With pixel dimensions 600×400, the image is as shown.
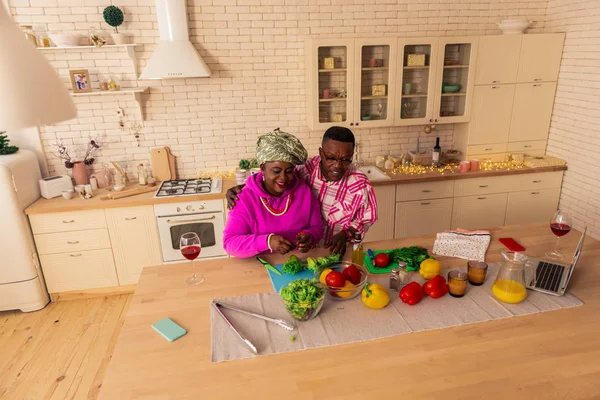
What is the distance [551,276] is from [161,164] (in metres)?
3.35

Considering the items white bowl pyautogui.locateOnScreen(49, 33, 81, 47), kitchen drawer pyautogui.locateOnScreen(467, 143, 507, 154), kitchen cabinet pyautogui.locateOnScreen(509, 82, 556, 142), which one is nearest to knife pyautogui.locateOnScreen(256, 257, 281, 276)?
white bowl pyautogui.locateOnScreen(49, 33, 81, 47)

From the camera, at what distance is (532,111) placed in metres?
4.13

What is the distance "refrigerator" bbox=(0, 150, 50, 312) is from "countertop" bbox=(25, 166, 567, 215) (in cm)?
11

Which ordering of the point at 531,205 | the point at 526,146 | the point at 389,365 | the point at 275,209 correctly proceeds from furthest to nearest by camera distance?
the point at 526,146
the point at 531,205
the point at 275,209
the point at 389,365

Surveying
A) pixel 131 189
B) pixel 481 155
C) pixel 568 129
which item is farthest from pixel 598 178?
pixel 131 189

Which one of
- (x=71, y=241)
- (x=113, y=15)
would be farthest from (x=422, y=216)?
(x=113, y=15)

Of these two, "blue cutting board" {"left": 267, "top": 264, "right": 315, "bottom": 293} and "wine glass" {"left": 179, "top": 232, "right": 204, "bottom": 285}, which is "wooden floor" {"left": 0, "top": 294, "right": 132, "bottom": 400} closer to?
"wine glass" {"left": 179, "top": 232, "right": 204, "bottom": 285}

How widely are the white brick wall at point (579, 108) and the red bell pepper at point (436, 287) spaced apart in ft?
9.68

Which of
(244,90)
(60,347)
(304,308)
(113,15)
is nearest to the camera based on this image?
(304,308)

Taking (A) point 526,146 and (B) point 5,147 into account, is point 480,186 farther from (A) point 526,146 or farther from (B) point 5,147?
(B) point 5,147

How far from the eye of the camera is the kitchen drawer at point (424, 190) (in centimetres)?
384

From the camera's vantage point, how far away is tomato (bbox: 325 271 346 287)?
167 centimetres

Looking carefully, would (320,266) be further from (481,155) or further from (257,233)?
(481,155)

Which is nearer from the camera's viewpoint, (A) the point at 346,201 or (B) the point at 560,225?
(B) the point at 560,225
